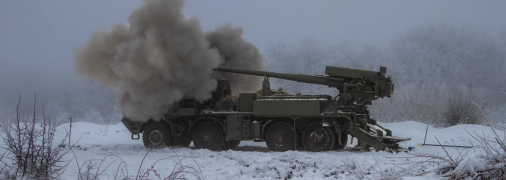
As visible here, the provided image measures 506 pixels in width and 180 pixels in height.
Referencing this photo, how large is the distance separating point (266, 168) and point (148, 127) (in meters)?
7.61

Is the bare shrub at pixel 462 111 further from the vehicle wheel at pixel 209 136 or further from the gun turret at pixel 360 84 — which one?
the vehicle wheel at pixel 209 136

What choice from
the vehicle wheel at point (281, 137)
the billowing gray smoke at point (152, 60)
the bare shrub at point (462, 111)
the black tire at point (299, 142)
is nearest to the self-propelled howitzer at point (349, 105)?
the vehicle wheel at point (281, 137)

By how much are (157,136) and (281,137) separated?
4488 mm

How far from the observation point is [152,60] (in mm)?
15188

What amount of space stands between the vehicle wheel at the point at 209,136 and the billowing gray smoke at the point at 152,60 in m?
1.08

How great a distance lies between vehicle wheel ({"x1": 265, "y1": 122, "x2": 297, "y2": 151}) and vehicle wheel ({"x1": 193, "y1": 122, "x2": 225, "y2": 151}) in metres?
1.71

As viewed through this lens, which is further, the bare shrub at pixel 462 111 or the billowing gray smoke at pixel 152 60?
the bare shrub at pixel 462 111

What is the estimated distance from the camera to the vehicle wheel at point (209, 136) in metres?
15.6

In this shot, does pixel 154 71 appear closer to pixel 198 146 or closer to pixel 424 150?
pixel 198 146

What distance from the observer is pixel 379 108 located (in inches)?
1320

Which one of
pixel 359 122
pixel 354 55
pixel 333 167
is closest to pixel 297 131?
pixel 359 122

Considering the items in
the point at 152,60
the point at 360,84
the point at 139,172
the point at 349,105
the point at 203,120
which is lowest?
the point at 139,172

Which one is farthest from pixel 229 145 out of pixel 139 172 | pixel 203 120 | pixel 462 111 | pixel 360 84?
pixel 462 111

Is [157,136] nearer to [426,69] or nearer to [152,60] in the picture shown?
[152,60]
